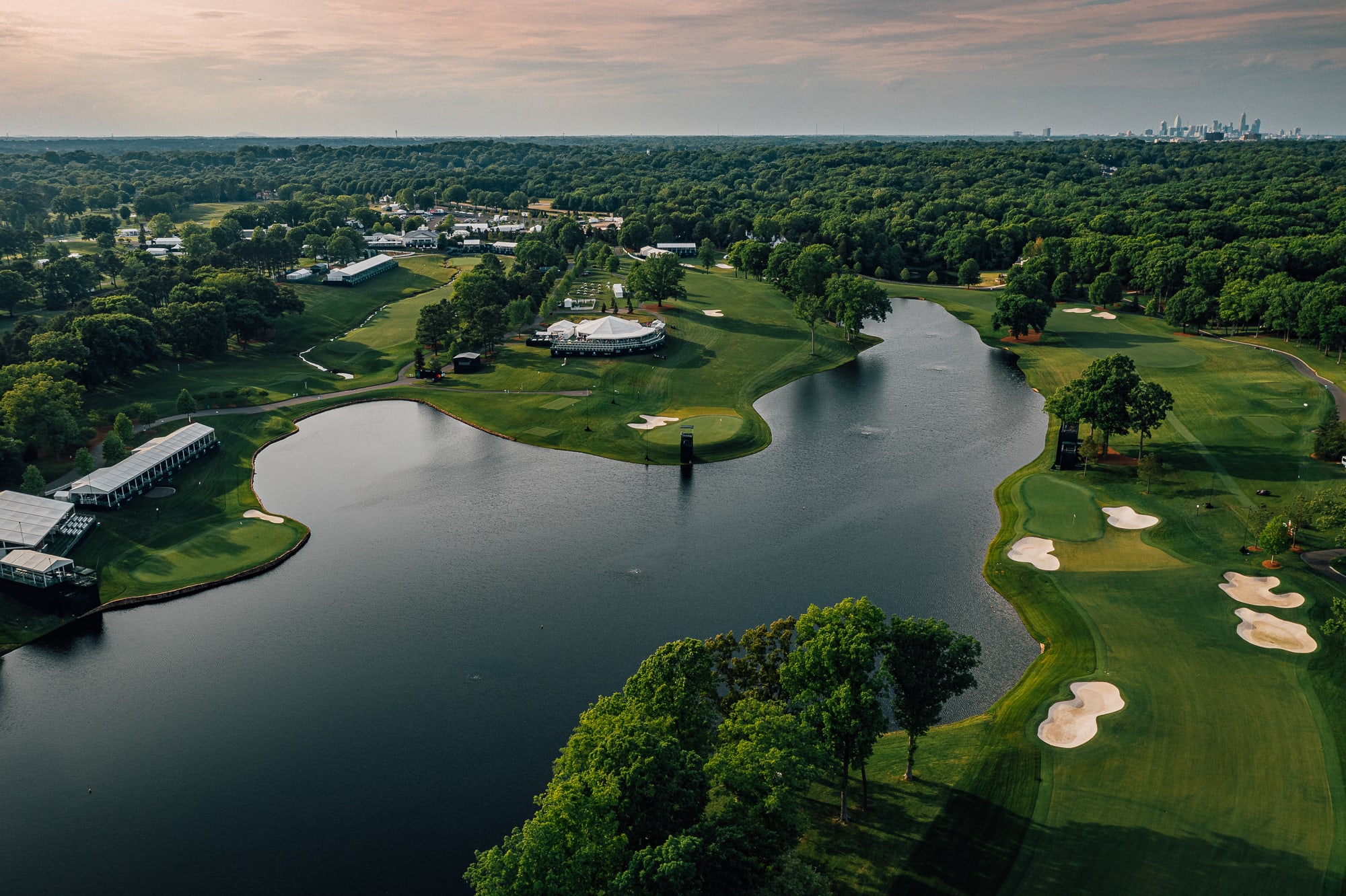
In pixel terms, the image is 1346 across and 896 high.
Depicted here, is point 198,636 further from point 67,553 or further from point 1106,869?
point 1106,869

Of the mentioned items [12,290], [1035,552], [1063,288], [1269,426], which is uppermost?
[1063,288]

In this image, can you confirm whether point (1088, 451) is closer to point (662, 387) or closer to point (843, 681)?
point (662, 387)

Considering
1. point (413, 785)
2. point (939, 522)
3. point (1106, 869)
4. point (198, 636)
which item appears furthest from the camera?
point (939, 522)

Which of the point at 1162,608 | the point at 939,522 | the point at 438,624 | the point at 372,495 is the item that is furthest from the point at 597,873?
the point at 372,495

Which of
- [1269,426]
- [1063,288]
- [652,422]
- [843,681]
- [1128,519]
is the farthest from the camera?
[1063,288]

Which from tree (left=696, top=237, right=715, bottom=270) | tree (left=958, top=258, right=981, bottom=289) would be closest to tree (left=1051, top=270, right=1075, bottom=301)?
tree (left=958, top=258, right=981, bottom=289)

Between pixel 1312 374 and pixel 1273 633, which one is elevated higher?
pixel 1312 374

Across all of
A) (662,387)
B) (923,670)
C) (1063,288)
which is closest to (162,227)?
(662,387)
